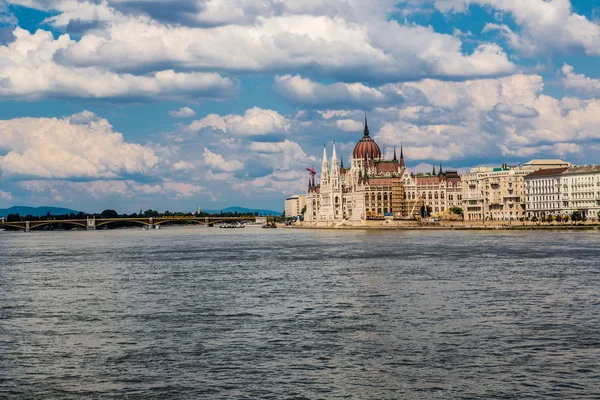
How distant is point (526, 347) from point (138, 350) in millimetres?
13534

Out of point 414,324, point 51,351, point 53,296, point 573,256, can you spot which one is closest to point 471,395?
point 414,324

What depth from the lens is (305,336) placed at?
33.5m

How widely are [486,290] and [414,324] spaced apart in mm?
14726

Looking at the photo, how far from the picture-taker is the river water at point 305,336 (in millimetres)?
25516

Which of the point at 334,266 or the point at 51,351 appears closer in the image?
the point at 51,351

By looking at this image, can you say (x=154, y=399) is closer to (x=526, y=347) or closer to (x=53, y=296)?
(x=526, y=347)

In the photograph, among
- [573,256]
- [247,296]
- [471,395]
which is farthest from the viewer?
[573,256]

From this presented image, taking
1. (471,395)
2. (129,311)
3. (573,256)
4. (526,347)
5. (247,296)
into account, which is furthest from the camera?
(573,256)

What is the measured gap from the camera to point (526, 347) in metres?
30.4

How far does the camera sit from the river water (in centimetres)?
2552

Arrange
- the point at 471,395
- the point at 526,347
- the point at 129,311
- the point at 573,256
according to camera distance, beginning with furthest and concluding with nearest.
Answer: the point at 573,256 < the point at 129,311 < the point at 526,347 < the point at 471,395

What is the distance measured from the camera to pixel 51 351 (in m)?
30.8

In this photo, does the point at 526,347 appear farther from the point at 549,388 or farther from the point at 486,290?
the point at 486,290

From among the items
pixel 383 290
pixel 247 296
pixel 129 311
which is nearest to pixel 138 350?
pixel 129 311
